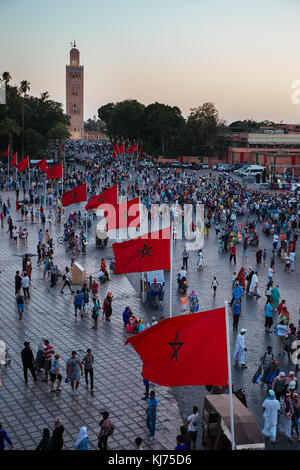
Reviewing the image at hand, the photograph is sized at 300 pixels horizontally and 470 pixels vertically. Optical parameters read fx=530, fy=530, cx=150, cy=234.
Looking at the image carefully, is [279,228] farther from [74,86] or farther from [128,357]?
[74,86]

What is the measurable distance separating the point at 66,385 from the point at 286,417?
4.95m

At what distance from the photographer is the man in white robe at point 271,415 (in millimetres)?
9812

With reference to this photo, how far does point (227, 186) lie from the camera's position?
4878cm

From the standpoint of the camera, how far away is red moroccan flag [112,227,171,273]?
13539 mm

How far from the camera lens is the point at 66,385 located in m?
12.2

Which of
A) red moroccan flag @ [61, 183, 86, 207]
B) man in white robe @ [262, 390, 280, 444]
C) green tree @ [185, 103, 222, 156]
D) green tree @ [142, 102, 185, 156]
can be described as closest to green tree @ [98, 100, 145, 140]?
green tree @ [142, 102, 185, 156]

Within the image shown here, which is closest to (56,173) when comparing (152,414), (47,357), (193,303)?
(193,303)

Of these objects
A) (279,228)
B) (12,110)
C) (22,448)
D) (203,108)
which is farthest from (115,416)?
(203,108)

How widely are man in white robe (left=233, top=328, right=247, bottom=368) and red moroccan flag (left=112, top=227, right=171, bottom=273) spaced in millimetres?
2518

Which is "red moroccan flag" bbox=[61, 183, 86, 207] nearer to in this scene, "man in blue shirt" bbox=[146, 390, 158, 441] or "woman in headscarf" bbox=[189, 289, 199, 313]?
"woman in headscarf" bbox=[189, 289, 199, 313]

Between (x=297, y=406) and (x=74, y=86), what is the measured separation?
19202 centimetres

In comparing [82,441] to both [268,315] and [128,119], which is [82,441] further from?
[128,119]

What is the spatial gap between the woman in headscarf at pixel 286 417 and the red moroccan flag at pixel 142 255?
4657mm

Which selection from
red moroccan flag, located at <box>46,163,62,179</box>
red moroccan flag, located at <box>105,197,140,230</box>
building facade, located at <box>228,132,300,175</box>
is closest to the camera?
red moroccan flag, located at <box>105,197,140,230</box>
